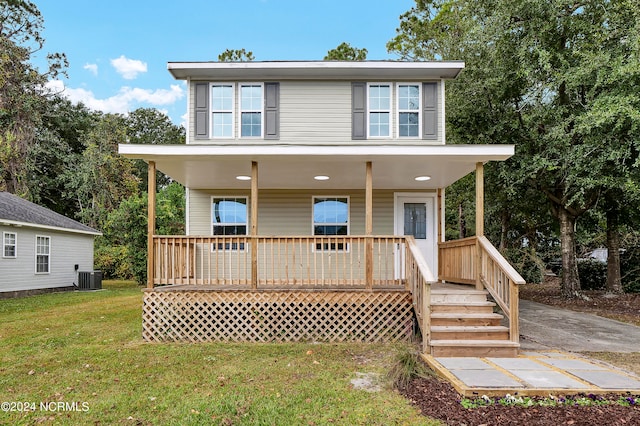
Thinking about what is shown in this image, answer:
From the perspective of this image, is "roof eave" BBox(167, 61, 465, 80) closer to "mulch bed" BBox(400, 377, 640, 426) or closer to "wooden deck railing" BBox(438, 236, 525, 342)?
"wooden deck railing" BBox(438, 236, 525, 342)

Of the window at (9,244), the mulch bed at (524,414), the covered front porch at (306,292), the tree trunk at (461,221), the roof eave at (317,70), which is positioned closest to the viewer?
the mulch bed at (524,414)

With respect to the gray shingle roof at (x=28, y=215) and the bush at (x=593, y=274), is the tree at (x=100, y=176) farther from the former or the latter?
the bush at (x=593, y=274)

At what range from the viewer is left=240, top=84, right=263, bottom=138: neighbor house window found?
29.9 ft

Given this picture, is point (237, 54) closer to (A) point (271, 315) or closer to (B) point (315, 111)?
(B) point (315, 111)

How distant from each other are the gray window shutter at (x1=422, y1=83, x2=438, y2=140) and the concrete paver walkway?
4.33 metres

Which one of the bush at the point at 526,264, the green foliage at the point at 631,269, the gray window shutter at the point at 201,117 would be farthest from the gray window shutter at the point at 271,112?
the green foliage at the point at 631,269

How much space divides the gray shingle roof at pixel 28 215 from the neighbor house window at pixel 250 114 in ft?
31.0

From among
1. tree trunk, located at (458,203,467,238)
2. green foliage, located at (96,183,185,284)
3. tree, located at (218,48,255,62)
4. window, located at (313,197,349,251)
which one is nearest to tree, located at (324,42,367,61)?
tree, located at (218,48,255,62)

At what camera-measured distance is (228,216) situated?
10023 millimetres

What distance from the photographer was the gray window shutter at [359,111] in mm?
9078

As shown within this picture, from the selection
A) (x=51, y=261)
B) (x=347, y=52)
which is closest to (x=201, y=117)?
(x=51, y=261)

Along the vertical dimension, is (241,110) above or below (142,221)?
above

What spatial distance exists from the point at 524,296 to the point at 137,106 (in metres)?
31.0

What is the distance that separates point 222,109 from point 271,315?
4.71 m
